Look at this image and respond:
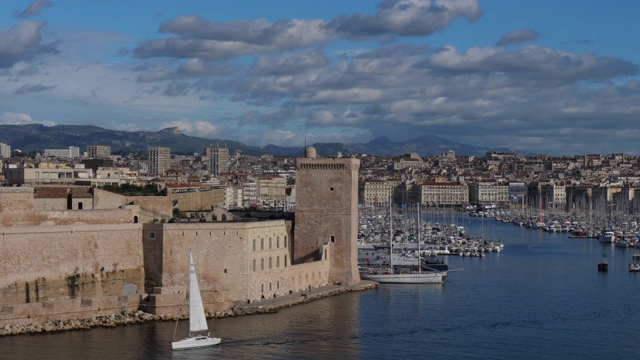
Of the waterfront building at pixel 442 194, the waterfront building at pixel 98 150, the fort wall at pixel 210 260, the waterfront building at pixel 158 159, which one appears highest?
the waterfront building at pixel 98 150

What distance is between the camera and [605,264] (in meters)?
49.2

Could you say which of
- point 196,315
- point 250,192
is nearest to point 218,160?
point 250,192

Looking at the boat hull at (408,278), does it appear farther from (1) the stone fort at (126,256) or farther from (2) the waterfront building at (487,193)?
(2) the waterfront building at (487,193)

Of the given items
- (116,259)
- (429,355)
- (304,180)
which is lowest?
(429,355)

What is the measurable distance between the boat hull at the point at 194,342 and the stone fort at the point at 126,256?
11.5 feet

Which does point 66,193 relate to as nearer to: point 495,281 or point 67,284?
point 67,284

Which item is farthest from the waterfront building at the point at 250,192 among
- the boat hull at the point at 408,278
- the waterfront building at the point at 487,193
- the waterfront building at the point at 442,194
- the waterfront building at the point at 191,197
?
the boat hull at the point at 408,278

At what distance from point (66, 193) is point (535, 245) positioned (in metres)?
39.5

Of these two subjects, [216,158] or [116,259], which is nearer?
[116,259]

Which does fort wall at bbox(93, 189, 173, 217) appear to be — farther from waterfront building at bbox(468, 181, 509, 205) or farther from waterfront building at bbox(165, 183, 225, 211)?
waterfront building at bbox(468, 181, 509, 205)

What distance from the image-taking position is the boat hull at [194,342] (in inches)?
1041

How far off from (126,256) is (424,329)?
9.08 meters

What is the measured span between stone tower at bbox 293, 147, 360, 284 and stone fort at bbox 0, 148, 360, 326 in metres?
0.08

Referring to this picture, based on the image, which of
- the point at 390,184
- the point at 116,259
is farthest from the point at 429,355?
the point at 390,184
